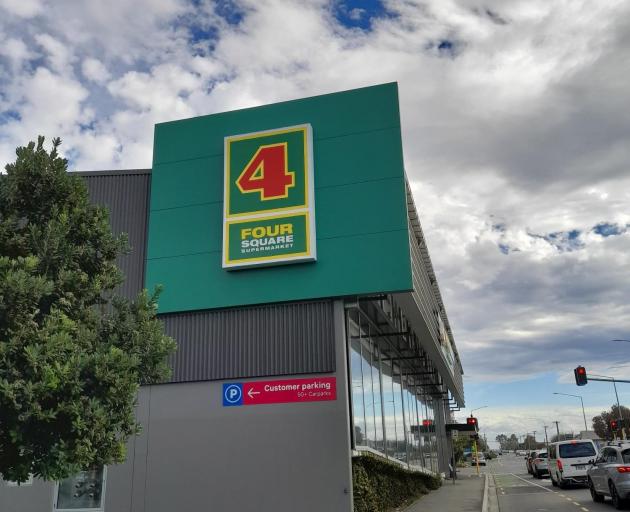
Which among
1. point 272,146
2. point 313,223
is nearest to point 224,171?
point 272,146

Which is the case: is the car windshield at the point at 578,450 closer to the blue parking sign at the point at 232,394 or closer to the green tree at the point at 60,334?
the blue parking sign at the point at 232,394

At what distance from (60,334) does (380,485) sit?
11731 mm

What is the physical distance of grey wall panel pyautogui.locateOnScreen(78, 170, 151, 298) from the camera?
1831 cm

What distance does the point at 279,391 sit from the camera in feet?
51.5

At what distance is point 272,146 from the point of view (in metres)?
17.6

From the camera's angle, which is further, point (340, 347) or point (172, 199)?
point (172, 199)

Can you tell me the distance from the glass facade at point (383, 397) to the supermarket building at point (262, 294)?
0.18 metres

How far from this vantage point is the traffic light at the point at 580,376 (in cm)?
3397

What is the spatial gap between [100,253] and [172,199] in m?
7.87

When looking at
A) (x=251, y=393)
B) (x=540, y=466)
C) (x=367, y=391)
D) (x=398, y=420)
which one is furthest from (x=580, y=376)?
(x=251, y=393)

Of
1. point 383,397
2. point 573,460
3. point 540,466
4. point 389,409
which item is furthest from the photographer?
point 540,466

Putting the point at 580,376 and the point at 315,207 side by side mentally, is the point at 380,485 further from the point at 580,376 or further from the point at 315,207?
the point at 580,376

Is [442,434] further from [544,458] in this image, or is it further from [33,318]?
[33,318]

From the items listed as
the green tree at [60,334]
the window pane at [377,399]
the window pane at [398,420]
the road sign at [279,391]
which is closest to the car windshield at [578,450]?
the window pane at [398,420]
